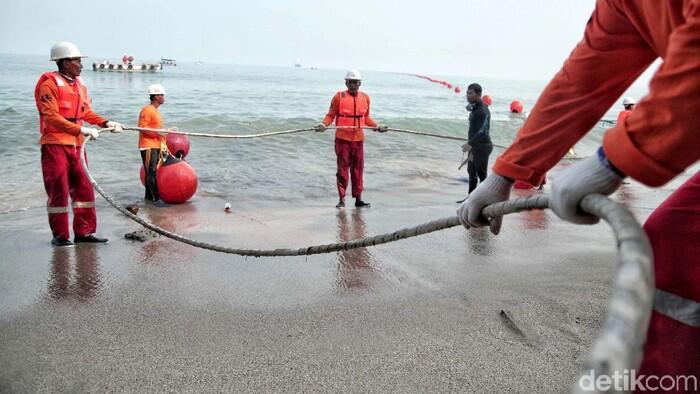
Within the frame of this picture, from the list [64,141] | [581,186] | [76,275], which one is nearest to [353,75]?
[64,141]

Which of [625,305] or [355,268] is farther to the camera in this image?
[355,268]

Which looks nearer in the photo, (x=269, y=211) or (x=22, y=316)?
(x=22, y=316)

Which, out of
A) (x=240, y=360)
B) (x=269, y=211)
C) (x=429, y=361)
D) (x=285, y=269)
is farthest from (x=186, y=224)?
(x=429, y=361)

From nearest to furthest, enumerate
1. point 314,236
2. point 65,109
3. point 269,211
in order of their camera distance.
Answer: point 65,109 → point 314,236 → point 269,211

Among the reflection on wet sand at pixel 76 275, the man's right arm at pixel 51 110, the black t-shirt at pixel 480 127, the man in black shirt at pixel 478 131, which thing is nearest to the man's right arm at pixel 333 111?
the man in black shirt at pixel 478 131

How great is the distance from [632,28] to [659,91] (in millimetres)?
390

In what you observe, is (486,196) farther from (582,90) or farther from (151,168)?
(151,168)

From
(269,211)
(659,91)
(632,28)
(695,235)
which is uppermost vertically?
(632,28)

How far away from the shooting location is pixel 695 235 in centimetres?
128

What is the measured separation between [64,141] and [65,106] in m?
0.39

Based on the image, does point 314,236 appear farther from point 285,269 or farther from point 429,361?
point 429,361

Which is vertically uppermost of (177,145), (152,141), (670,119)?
(670,119)

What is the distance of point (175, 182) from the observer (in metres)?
8.02

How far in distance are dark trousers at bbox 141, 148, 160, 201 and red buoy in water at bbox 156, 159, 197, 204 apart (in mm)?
153
